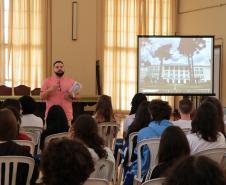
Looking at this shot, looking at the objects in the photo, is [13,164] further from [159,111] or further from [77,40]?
[77,40]

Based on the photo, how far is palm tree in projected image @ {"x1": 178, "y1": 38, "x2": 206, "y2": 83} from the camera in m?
9.87

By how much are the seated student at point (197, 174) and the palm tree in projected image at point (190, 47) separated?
8713mm

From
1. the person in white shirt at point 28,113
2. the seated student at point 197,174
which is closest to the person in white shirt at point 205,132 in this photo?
the person in white shirt at point 28,113

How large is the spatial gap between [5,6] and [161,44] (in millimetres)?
4176

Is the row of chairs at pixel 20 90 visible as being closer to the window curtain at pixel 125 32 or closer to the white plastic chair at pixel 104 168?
the window curtain at pixel 125 32

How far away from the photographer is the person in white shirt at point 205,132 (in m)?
3.56

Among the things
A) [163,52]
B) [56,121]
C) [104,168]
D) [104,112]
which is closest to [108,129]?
[104,112]

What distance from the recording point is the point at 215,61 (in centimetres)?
1084

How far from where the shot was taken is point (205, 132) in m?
3.59

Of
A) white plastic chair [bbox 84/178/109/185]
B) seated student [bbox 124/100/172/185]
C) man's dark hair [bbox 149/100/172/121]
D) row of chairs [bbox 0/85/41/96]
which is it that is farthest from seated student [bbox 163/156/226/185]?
row of chairs [bbox 0/85/41/96]

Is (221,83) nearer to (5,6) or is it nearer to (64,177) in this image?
(5,6)

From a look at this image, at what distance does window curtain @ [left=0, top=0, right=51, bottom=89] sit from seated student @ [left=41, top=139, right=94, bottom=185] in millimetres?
9779

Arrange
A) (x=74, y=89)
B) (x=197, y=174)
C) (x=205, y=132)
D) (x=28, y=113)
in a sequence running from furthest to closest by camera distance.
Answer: (x=74, y=89)
(x=28, y=113)
(x=205, y=132)
(x=197, y=174)

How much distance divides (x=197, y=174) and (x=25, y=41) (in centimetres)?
1063
